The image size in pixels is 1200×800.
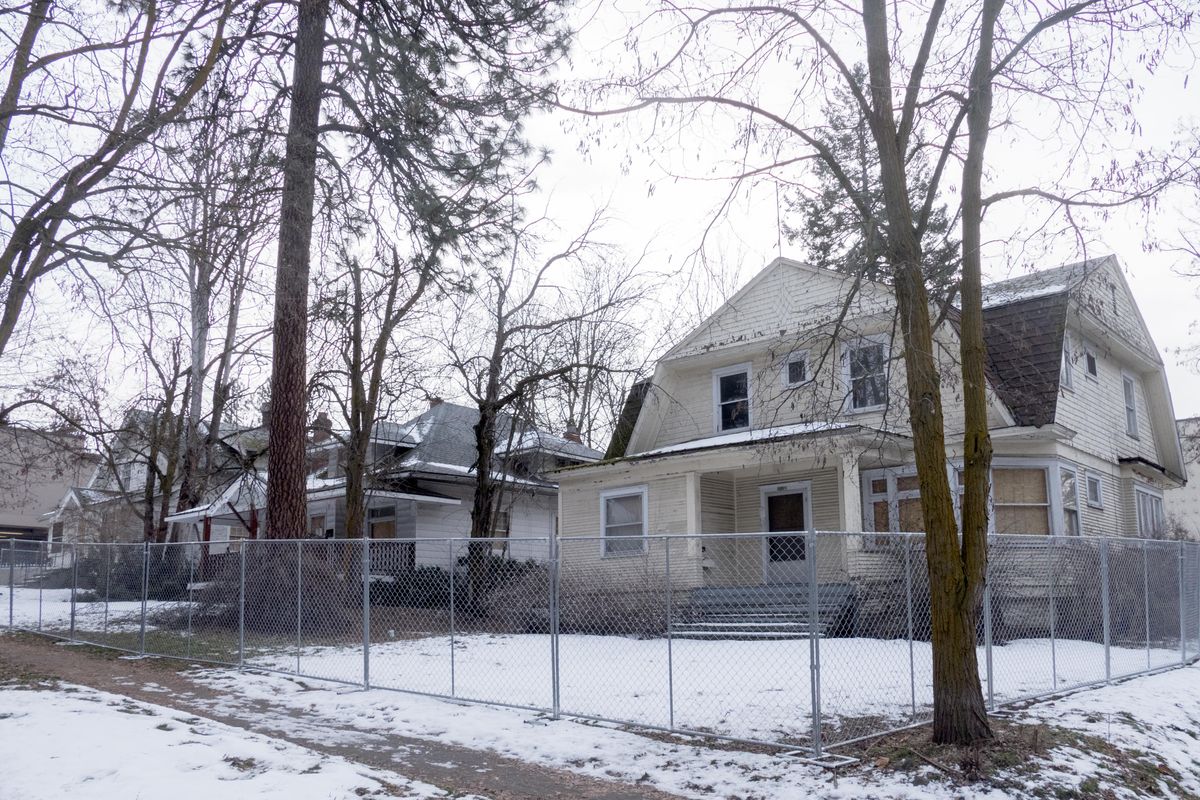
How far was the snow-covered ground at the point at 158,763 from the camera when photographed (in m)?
5.86

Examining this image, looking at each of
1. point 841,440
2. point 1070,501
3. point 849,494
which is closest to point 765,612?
point 849,494

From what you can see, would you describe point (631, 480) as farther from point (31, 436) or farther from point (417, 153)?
point (31, 436)

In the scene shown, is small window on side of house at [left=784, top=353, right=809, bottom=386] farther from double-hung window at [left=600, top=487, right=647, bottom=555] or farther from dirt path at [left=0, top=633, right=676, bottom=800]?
dirt path at [left=0, top=633, right=676, bottom=800]

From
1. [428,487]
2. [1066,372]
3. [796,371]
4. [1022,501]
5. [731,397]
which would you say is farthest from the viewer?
[428,487]

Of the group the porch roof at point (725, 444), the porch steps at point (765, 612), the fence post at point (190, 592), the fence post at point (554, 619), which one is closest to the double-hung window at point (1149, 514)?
the porch roof at point (725, 444)

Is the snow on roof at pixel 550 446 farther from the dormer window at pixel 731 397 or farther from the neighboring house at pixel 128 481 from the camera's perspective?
the neighboring house at pixel 128 481

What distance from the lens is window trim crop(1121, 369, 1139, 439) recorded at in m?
21.2

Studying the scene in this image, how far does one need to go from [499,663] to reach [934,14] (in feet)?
28.1

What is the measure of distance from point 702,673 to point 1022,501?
8.08 metres

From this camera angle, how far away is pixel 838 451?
1659 cm

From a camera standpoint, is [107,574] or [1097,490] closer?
[107,574]

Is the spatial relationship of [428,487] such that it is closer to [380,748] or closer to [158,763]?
[380,748]

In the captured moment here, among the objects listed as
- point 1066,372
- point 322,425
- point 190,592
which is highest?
point 1066,372

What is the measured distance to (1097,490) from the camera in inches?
746
